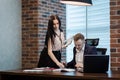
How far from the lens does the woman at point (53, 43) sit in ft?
13.9

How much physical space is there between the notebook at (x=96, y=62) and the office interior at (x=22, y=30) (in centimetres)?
236

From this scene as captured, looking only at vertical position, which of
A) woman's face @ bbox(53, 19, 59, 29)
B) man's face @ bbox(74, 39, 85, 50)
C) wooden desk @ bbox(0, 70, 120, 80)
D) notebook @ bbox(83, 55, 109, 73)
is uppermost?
woman's face @ bbox(53, 19, 59, 29)

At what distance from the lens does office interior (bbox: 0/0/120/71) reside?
5.43 metres

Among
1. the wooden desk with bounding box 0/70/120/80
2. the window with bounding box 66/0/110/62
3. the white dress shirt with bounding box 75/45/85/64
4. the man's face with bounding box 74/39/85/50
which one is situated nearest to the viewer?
the wooden desk with bounding box 0/70/120/80

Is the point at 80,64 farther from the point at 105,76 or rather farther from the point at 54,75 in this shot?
the point at 105,76

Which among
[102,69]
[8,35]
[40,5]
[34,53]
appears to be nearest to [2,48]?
[8,35]

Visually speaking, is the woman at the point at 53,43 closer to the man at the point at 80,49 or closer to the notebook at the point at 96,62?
the man at the point at 80,49

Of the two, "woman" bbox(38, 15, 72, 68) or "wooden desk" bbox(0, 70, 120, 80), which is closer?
"wooden desk" bbox(0, 70, 120, 80)

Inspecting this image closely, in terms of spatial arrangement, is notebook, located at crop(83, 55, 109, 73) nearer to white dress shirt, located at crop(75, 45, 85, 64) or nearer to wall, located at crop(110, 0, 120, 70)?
white dress shirt, located at crop(75, 45, 85, 64)

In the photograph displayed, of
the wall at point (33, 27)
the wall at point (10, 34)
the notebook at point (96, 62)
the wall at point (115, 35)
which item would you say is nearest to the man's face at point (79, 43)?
the notebook at point (96, 62)

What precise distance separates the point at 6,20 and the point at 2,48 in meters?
0.57

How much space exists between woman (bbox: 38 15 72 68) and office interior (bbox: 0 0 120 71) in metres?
1.23

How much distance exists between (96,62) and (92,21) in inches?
103

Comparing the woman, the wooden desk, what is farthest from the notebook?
the woman
